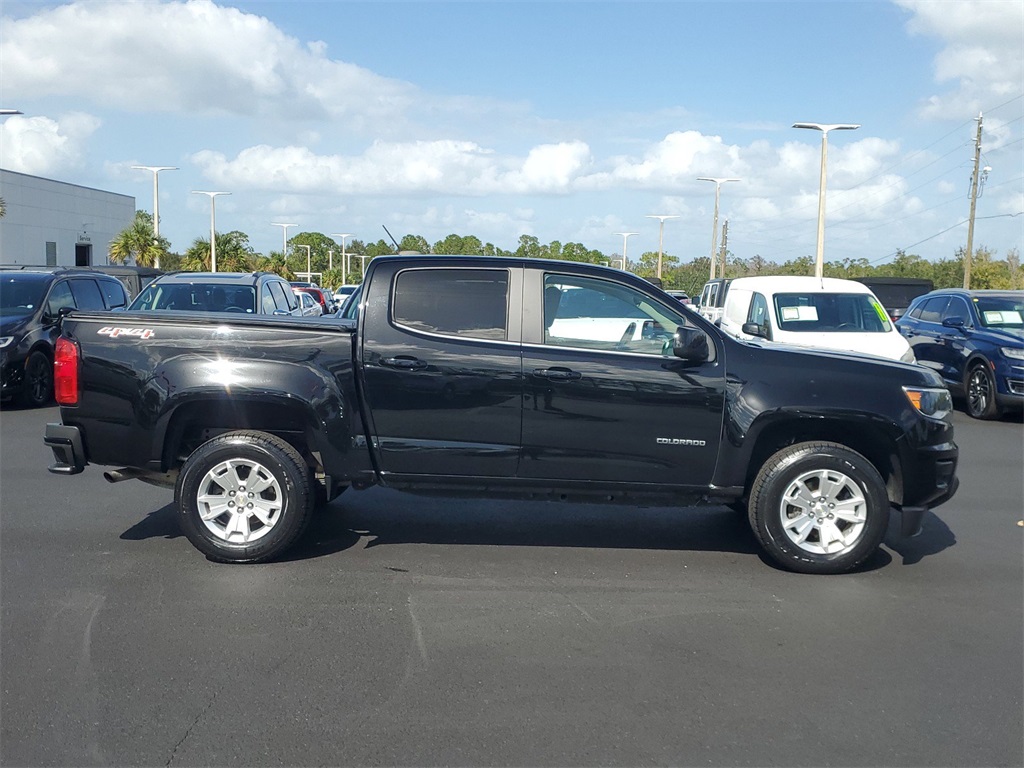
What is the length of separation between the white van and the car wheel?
1.47m

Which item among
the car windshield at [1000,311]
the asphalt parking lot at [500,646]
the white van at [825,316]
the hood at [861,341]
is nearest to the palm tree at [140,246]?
the white van at [825,316]

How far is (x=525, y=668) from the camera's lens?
4535mm

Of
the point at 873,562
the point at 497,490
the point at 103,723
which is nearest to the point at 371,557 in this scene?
the point at 497,490

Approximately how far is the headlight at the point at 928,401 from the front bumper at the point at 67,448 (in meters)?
5.26

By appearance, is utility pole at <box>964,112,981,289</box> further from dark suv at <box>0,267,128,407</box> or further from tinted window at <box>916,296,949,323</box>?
dark suv at <box>0,267,128,407</box>

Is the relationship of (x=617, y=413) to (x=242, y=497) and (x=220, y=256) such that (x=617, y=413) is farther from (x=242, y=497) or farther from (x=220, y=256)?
(x=220, y=256)

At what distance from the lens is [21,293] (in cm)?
1369

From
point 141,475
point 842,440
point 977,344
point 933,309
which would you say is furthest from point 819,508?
point 933,309

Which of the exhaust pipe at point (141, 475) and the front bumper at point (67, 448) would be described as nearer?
the front bumper at point (67, 448)

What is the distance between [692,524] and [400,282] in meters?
2.92

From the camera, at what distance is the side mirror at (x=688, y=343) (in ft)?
19.4

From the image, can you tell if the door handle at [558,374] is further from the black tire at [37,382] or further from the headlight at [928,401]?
the black tire at [37,382]

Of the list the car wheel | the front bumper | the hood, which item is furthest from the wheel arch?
the car wheel

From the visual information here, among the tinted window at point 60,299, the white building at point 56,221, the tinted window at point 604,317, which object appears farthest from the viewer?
the white building at point 56,221
